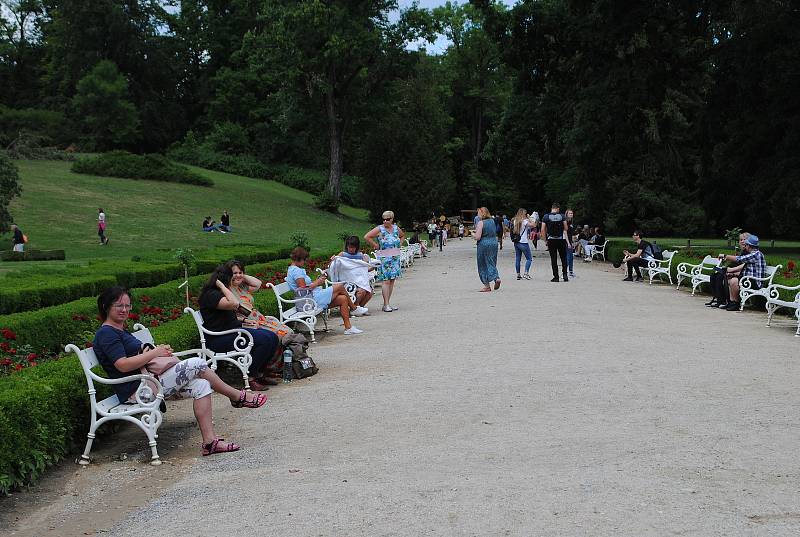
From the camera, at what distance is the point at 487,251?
17188 millimetres

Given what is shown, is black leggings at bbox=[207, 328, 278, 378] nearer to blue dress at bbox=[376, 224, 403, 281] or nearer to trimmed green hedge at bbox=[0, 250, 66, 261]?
blue dress at bbox=[376, 224, 403, 281]

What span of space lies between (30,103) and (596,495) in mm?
78675

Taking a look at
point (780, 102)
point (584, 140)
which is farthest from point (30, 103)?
point (780, 102)

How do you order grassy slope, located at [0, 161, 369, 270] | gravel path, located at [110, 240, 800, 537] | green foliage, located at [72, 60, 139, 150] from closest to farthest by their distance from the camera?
1. gravel path, located at [110, 240, 800, 537]
2. grassy slope, located at [0, 161, 369, 270]
3. green foliage, located at [72, 60, 139, 150]

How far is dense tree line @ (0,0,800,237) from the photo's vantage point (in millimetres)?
28516

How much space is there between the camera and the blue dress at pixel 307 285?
39.0ft

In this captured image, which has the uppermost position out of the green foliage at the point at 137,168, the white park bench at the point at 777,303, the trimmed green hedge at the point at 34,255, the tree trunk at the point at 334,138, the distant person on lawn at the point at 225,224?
the tree trunk at the point at 334,138

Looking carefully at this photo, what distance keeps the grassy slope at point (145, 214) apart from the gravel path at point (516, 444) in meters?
19.0

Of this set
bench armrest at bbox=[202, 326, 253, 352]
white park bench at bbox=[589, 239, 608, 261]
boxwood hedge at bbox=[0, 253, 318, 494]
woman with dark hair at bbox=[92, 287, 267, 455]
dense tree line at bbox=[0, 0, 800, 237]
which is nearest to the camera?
boxwood hedge at bbox=[0, 253, 318, 494]

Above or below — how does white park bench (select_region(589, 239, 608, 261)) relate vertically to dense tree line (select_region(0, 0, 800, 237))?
below

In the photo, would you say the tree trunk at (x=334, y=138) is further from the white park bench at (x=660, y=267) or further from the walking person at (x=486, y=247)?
the walking person at (x=486, y=247)

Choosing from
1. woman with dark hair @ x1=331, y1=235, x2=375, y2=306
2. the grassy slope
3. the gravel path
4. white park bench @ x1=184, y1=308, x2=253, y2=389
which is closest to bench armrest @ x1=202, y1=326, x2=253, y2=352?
white park bench @ x1=184, y1=308, x2=253, y2=389

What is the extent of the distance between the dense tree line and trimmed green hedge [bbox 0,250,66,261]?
57.8 feet

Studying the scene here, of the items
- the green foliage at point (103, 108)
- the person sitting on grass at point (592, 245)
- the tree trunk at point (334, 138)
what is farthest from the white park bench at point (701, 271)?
the green foliage at point (103, 108)
